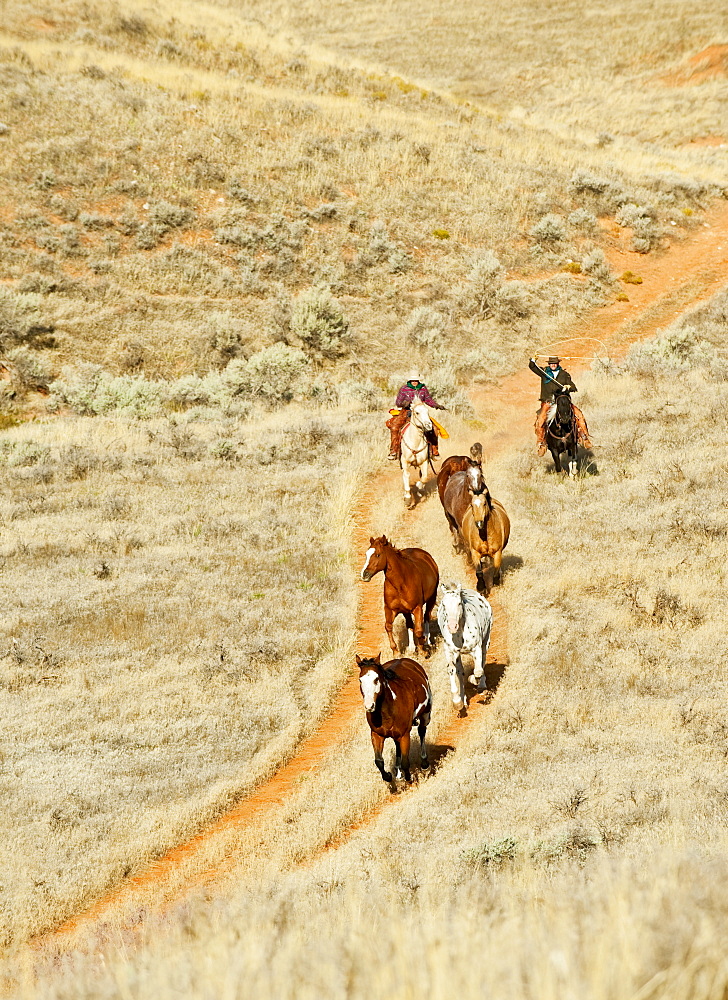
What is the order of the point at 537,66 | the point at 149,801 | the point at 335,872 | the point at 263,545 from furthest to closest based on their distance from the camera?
the point at 537,66 → the point at 263,545 → the point at 149,801 → the point at 335,872

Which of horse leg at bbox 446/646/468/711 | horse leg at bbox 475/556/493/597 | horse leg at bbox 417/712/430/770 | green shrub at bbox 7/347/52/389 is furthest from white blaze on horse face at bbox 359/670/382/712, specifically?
green shrub at bbox 7/347/52/389

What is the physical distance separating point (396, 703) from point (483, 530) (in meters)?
4.90

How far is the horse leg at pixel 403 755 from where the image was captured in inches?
365

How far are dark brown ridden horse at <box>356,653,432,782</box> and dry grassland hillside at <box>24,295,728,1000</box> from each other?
1.56 feet

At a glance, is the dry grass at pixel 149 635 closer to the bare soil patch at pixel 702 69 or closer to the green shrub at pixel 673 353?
the green shrub at pixel 673 353

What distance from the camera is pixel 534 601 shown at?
13336 mm

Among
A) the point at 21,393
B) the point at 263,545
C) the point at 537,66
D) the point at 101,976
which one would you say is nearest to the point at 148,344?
the point at 21,393

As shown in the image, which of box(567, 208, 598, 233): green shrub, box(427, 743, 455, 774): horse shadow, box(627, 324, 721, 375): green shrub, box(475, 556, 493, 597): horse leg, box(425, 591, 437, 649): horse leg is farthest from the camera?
box(567, 208, 598, 233): green shrub

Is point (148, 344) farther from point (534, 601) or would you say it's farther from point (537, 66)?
point (537, 66)

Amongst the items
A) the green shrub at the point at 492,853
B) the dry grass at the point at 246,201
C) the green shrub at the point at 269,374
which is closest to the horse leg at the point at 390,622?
the green shrub at the point at 492,853

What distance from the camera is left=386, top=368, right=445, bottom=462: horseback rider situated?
725 inches

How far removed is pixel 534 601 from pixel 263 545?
17.7 feet

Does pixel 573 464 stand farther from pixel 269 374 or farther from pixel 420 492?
pixel 269 374

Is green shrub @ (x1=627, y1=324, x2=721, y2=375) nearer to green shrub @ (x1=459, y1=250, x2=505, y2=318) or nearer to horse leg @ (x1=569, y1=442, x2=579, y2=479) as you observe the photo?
green shrub @ (x1=459, y1=250, x2=505, y2=318)
